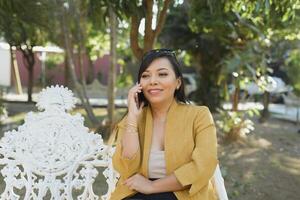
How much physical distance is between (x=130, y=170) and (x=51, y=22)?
26.3 feet

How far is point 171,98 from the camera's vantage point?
8.96 ft

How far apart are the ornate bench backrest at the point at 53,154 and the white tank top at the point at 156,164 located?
535mm

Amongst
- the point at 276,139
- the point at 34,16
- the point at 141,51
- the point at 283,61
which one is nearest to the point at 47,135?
the point at 141,51

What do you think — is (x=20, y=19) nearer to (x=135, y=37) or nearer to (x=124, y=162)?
(x=135, y=37)

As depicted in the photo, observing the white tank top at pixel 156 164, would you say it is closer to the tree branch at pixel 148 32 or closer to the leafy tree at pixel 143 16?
the leafy tree at pixel 143 16

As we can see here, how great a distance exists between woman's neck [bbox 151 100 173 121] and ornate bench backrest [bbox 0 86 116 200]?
0.52 meters

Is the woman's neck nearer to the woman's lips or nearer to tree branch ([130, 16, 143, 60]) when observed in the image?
the woman's lips

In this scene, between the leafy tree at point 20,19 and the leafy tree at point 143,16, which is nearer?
the leafy tree at point 143,16

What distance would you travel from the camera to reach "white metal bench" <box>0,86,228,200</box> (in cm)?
315

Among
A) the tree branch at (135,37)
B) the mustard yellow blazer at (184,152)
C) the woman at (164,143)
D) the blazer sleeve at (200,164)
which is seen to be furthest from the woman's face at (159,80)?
the tree branch at (135,37)

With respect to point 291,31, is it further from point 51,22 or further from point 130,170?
point 130,170

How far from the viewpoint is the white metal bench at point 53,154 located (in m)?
3.15

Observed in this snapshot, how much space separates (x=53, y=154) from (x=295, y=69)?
41.1 feet

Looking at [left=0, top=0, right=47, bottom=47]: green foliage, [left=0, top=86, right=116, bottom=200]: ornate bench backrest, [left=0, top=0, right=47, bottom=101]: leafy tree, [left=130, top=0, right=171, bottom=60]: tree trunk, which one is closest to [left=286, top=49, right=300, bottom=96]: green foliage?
[left=0, top=0, right=47, bottom=101]: leafy tree
